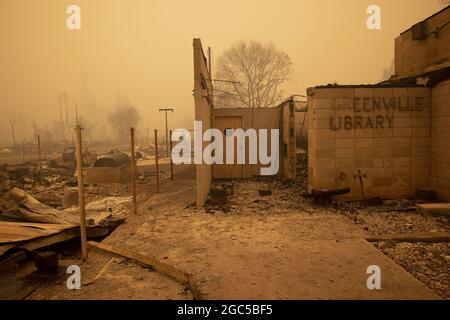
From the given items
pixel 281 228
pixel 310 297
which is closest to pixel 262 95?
pixel 281 228

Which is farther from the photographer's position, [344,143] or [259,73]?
[259,73]

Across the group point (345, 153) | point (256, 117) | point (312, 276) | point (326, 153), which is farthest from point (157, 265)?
point (256, 117)

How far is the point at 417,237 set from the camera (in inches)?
202

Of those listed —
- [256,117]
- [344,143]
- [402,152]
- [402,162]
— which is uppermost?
[256,117]

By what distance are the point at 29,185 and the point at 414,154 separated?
46.0ft

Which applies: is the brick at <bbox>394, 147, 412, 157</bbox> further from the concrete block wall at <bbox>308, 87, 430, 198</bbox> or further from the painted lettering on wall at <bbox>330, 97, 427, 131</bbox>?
the painted lettering on wall at <bbox>330, 97, 427, 131</bbox>

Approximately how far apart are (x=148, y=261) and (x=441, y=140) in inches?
293

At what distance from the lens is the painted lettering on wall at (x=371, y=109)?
25.8ft

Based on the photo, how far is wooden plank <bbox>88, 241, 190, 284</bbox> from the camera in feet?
12.8

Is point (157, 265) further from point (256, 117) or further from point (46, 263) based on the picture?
point (256, 117)

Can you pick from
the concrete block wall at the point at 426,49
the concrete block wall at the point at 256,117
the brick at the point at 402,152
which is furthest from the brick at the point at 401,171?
the concrete block wall at the point at 256,117

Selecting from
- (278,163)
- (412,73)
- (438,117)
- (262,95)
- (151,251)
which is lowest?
(151,251)

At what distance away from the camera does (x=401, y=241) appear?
516 centimetres
